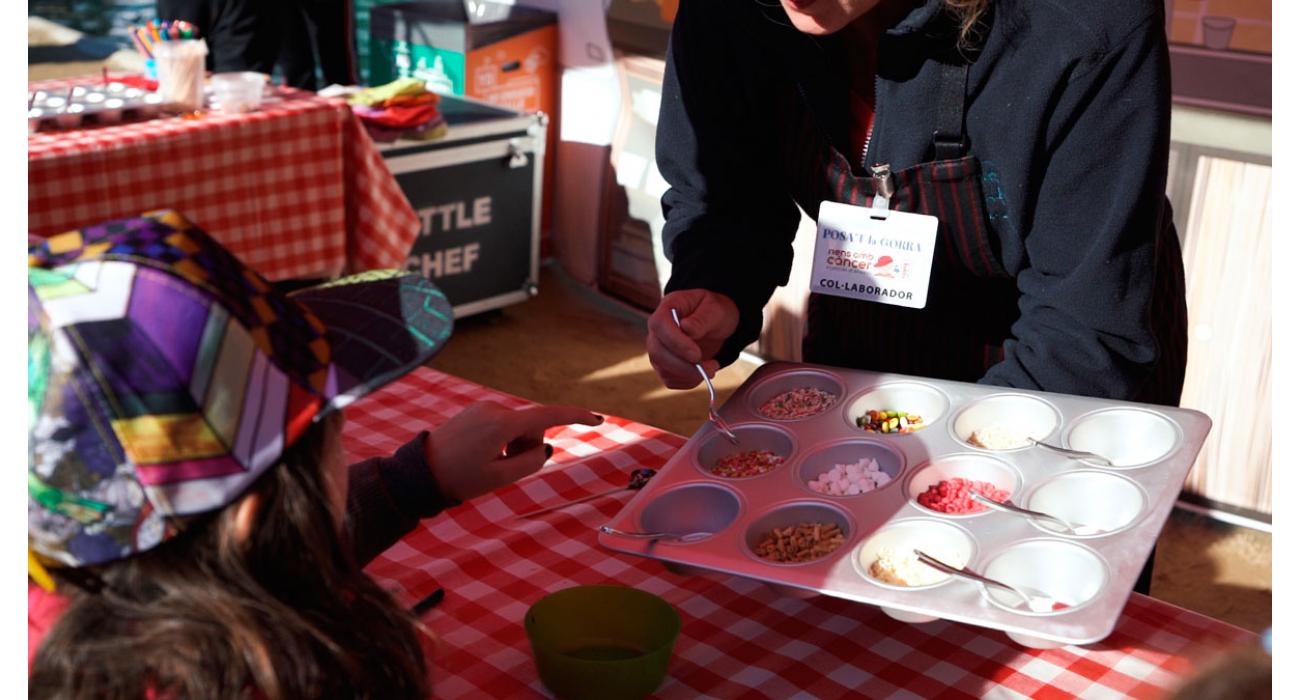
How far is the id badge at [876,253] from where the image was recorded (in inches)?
69.1

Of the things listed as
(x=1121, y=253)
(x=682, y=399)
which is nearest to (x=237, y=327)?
(x=1121, y=253)

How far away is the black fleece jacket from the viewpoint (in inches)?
59.2

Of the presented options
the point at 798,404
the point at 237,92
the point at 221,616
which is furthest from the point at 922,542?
the point at 237,92

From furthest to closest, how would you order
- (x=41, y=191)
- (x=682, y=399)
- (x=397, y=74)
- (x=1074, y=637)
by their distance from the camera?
(x=397, y=74) → (x=682, y=399) → (x=41, y=191) → (x=1074, y=637)

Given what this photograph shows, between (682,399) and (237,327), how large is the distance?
11.7 feet

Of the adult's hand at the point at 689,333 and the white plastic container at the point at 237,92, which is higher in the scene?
the white plastic container at the point at 237,92

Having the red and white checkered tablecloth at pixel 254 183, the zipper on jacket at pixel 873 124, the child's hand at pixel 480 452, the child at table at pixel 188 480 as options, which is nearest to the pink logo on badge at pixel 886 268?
the zipper on jacket at pixel 873 124

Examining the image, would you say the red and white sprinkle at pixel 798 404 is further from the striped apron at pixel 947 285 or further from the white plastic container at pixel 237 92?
the white plastic container at pixel 237 92

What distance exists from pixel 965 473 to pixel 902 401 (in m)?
0.18

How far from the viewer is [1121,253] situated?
154cm

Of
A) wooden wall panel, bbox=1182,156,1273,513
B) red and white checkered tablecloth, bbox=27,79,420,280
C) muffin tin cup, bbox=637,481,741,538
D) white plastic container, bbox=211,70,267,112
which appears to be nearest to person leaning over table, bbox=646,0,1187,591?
muffin tin cup, bbox=637,481,741,538

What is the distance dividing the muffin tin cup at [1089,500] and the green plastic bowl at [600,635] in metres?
0.47

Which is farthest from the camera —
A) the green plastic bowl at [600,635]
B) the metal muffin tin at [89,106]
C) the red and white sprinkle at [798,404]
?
the metal muffin tin at [89,106]

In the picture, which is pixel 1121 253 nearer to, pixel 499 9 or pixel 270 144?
pixel 270 144
